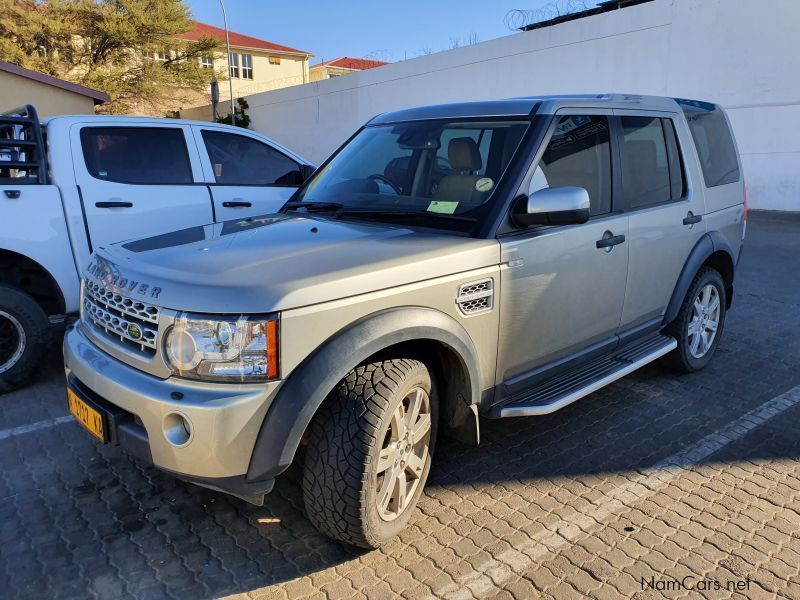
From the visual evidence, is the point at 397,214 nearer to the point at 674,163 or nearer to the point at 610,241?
the point at 610,241

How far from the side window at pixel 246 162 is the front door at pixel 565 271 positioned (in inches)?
128

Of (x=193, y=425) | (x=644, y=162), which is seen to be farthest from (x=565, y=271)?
(x=193, y=425)

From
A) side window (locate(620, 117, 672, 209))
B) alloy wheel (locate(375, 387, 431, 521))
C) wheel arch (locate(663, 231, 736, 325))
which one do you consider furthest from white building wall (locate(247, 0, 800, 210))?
alloy wheel (locate(375, 387, 431, 521))

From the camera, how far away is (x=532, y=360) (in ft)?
10.9

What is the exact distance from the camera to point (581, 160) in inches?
142

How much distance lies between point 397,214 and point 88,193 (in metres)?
2.83

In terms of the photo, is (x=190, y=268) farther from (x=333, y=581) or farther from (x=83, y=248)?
(x=83, y=248)

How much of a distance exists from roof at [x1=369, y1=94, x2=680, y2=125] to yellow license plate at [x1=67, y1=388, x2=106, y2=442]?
245cm

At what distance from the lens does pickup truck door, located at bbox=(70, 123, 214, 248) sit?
487 cm

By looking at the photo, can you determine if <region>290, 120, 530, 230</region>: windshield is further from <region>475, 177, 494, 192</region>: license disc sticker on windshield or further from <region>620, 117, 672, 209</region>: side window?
<region>620, 117, 672, 209</region>: side window

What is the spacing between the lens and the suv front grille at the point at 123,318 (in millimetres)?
2480

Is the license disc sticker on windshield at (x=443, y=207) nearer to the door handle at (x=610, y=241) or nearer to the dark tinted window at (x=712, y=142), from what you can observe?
the door handle at (x=610, y=241)

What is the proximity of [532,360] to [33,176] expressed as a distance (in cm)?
392

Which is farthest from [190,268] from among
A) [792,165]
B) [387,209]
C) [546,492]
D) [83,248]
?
[792,165]
